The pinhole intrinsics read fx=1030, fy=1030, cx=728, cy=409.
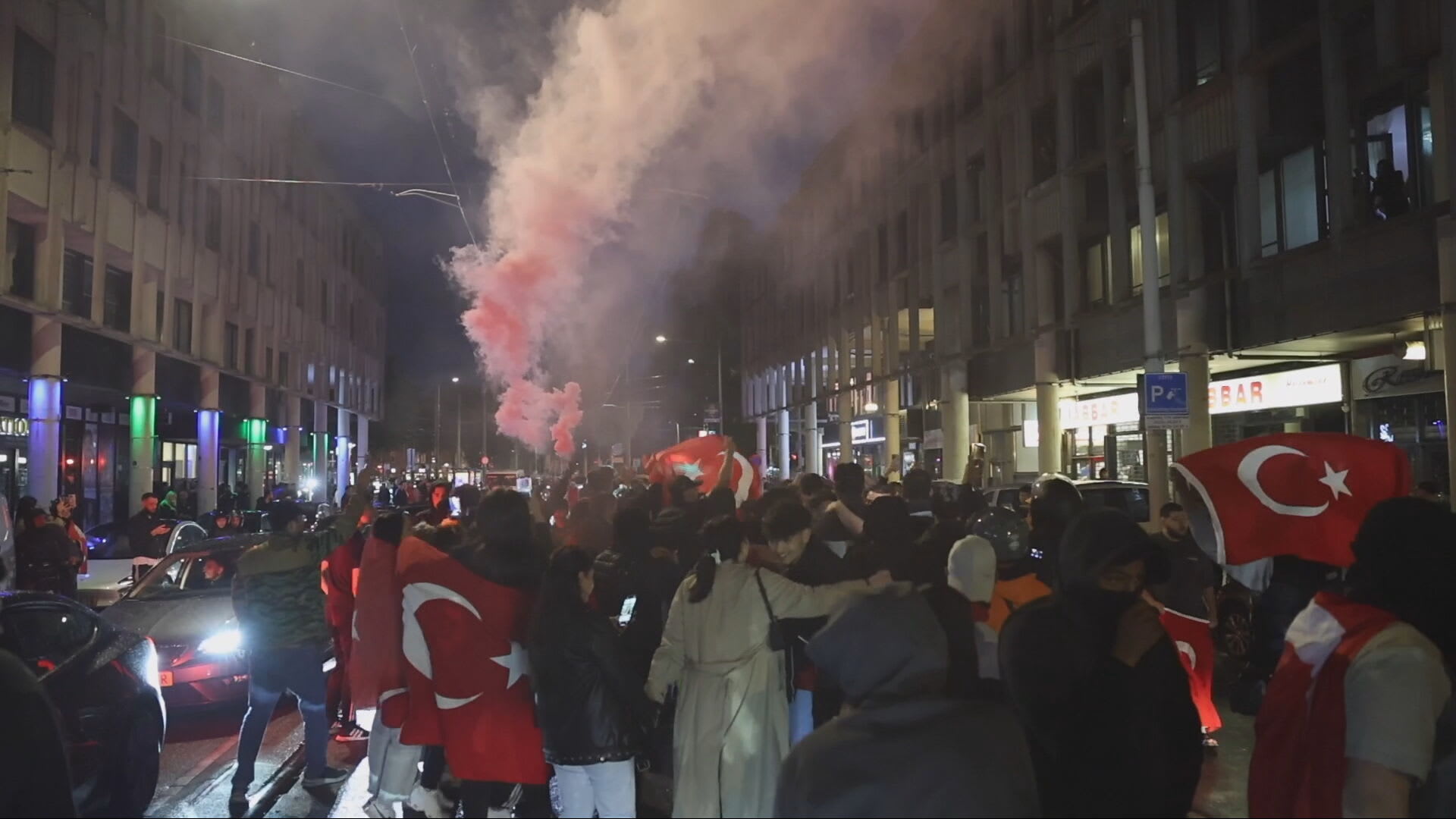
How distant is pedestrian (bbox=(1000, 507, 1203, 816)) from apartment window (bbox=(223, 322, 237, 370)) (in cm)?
3260

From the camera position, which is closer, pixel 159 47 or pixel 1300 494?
pixel 1300 494

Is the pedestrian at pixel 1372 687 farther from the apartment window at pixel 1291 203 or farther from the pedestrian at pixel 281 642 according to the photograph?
the apartment window at pixel 1291 203

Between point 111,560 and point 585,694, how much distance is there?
40.1 feet

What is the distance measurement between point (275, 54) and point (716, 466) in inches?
1070

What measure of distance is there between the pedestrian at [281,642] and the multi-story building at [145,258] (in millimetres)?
15194

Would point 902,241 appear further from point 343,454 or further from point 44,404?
point 343,454

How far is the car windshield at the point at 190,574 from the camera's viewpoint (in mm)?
9008

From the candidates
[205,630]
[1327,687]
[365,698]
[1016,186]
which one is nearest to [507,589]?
[365,698]

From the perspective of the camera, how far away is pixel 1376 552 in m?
2.81

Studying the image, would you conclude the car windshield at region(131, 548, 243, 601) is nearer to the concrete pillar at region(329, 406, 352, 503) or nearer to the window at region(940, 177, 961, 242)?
the window at region(940, 177, 961, 242)

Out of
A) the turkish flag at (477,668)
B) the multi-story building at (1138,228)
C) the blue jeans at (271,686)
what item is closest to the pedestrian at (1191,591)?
the turkish flag at (477,668)

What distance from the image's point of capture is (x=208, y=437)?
2964 centimetres

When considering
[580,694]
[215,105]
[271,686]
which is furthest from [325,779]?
[215,105]

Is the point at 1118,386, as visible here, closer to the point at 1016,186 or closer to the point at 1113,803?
the point at 1016,186
